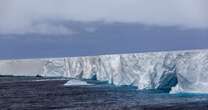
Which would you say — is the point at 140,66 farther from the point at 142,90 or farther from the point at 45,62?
the point at 45,62

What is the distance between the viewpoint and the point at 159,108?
129ft

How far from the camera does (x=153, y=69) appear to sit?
53469mm

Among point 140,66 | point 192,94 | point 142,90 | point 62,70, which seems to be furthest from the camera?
point 62,70

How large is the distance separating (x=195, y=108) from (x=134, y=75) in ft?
64.4

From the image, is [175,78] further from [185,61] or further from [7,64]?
[7,64]

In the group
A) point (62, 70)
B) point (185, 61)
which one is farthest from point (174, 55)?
point (62, 70)

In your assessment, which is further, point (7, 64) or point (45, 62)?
point (7, 64)

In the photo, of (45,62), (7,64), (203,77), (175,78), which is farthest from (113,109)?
(7,64)

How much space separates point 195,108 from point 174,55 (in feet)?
45.2

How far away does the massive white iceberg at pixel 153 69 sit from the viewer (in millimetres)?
47906

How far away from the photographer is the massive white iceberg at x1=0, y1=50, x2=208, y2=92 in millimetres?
47906

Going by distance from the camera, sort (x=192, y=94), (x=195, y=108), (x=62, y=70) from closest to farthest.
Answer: (x=195, y=108), (x=192, y=94), (x=62, y=70)

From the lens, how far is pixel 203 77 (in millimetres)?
46812

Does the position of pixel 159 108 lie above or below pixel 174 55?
below
